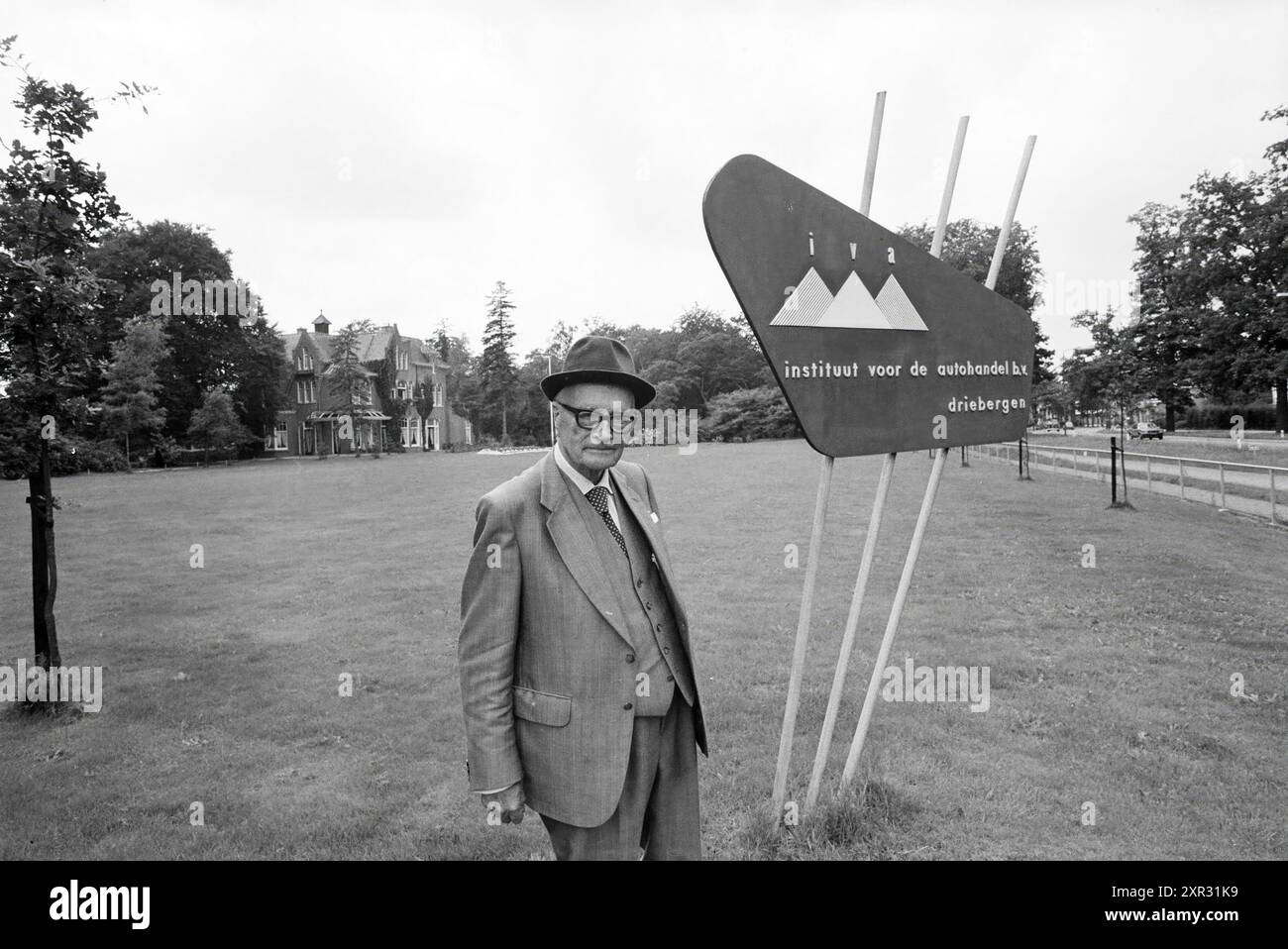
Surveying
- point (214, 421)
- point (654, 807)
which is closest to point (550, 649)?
point (654, 807)

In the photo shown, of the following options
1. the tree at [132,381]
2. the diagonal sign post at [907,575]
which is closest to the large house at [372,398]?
the tree at [132,381]

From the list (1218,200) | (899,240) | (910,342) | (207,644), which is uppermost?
(1218,200)

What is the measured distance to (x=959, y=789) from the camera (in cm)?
418

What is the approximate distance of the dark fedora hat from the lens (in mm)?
2248

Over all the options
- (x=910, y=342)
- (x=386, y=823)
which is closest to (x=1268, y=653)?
(x=910, y=342)

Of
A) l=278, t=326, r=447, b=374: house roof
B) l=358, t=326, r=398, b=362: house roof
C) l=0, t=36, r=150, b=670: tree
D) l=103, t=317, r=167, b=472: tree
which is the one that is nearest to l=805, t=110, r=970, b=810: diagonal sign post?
l=0, t=36, r=150, b=670: tree

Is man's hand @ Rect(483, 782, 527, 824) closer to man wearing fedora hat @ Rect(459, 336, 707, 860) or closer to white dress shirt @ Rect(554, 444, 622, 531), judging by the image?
man wearing fedora hat @ Rect(459, 336, 707, 860)

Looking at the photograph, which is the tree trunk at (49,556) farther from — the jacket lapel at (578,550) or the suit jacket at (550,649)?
the jacket lapel at (578,550)

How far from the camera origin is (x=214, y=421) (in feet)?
55.2

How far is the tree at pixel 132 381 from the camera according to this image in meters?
7.45

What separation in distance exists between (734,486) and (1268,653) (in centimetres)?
1564

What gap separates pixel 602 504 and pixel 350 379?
36.4 meters

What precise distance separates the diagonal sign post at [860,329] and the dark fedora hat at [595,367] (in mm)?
762
